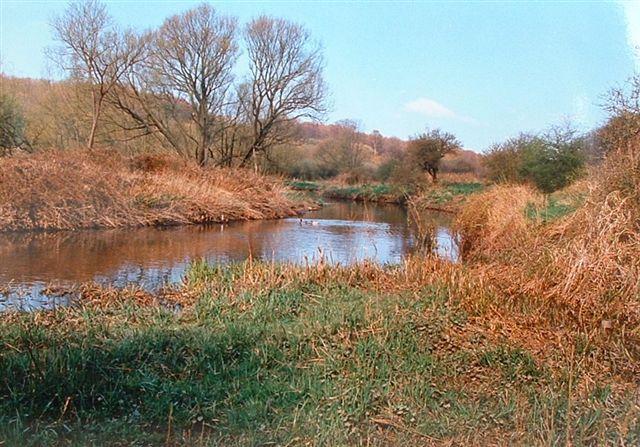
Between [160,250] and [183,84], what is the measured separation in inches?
543

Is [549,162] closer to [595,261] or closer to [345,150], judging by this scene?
[595,261]

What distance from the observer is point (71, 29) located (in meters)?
20.2

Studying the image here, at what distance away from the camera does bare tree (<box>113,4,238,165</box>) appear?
2139 centimetres

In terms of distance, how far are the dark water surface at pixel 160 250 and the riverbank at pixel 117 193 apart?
780mm

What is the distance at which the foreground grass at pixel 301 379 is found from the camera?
268 centimetres

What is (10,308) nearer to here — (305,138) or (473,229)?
(473,229)

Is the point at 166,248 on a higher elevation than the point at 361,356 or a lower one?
higher

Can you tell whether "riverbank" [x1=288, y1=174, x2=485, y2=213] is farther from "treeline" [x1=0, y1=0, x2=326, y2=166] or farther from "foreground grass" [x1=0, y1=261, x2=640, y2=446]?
"foreground grass" [x1=0, y1=261, x2=640, y2=446]

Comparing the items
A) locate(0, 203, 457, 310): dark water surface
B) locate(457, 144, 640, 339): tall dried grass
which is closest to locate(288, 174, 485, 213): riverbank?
locate(0, 203, 457, 310): dark water surface

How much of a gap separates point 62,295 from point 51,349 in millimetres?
2869

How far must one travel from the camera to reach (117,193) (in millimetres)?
14148

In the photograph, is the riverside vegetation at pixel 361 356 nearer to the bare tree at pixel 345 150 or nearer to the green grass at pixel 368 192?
the green grass at pixel 368 192

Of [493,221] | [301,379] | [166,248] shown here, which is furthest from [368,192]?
[301,379]

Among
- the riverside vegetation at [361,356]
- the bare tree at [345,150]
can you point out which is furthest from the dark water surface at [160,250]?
the bare tree at [345,150]
